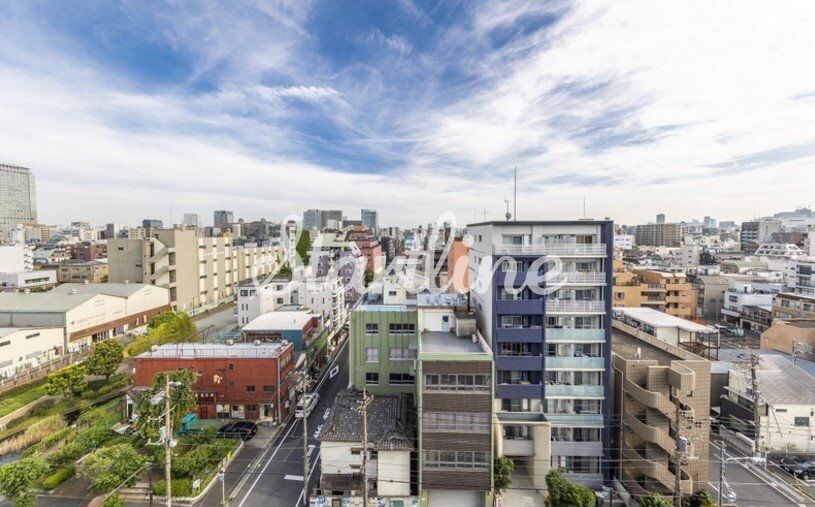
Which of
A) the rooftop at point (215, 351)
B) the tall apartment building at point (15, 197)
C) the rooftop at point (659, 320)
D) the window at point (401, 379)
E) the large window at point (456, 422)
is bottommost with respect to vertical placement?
the window at point (401, 379)

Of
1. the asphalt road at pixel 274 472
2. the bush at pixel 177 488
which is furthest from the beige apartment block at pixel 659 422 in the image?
the bush at pixel 177 488

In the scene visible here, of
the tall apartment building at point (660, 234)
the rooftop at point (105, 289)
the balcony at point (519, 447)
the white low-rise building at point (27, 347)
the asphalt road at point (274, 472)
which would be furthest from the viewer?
the tall apartment building at point (660, 234)

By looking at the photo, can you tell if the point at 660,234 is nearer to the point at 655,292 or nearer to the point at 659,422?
the point at 655,292

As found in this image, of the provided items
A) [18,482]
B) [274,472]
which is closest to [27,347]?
[18,482]

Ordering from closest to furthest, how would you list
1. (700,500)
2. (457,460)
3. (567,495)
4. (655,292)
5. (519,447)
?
(567,495) → (457,460) → (700,500) → (519,447) → (655,292)

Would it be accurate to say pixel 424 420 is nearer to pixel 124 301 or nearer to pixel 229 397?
pixel 229 397

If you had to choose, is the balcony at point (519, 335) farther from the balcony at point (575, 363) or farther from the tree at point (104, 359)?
the tree at point (104, 359)
